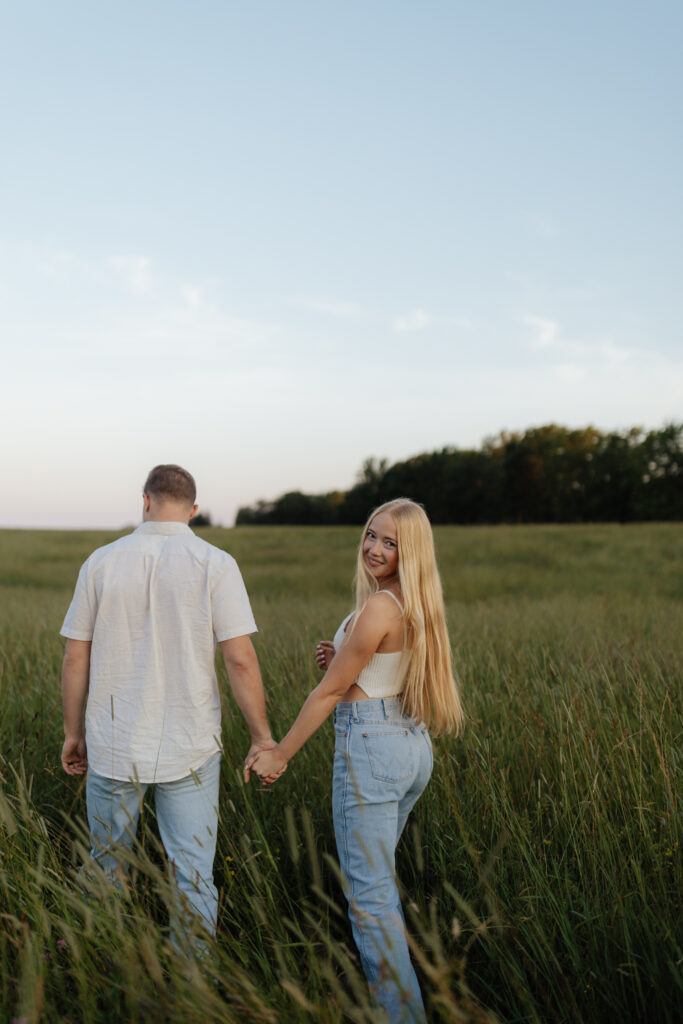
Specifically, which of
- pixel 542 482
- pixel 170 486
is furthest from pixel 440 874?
pixel 542 482

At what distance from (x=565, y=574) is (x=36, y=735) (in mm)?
15732

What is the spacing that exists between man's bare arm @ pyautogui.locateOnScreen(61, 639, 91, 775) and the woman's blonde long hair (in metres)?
1.20

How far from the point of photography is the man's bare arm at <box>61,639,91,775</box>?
2.80 metres

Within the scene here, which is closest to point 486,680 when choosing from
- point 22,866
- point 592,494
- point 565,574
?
point 22,866

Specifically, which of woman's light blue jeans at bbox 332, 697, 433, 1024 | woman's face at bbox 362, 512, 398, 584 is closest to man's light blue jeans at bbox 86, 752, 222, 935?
woman's light blue jeans at bbox 332, 697, 433, 1024

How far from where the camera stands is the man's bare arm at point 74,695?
280cm

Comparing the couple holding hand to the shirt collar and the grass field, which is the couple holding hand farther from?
the grass field

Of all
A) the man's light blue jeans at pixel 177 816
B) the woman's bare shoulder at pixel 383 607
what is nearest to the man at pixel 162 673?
the man's light blue jeans at pixel 177 816

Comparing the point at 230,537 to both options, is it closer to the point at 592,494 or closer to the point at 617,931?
the point at 617,931

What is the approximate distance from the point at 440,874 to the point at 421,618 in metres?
1.29

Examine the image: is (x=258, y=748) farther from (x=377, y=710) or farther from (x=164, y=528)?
(x=164, y=528)

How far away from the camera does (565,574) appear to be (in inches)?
700

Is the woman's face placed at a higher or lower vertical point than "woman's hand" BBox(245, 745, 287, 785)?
higher

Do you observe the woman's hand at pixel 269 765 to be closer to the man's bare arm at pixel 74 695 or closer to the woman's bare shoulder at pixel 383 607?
the woman's bare shoulder at pixel 383 607
